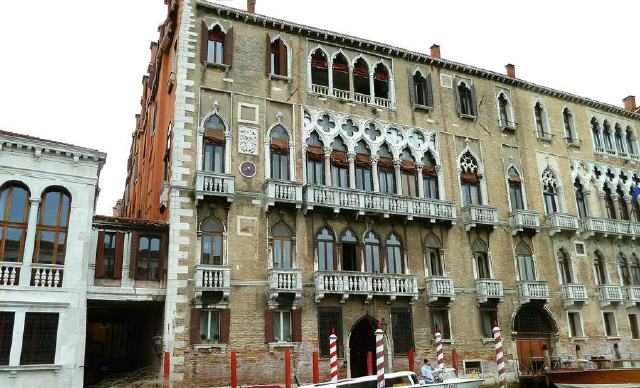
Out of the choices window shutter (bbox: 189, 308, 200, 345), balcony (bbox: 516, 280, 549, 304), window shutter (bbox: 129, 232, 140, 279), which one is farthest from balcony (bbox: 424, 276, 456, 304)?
window shutter (bbox: 129, 232, 140, 279)

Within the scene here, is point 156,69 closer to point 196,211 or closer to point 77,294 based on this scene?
point 196,211

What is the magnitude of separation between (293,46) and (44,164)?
11.2 m

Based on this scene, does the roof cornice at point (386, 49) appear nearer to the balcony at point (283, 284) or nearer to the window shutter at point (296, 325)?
the balcony at point (283, 284)

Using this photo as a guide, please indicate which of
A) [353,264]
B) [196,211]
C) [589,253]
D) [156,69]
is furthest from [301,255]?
[589,253]

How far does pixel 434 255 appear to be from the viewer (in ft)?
77.7

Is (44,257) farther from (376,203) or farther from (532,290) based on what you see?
(532,290)

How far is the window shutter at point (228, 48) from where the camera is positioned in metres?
22.1

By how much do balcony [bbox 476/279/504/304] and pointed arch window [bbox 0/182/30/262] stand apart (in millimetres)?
17078

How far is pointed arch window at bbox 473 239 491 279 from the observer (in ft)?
80.3

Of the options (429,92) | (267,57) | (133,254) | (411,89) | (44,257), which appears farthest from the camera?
(429,92)

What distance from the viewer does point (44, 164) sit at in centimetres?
1712

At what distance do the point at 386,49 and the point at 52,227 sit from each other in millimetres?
15918

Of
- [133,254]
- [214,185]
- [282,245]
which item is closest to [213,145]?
[214,185]

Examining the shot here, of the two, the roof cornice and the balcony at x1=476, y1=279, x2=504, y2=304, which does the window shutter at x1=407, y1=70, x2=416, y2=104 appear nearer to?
the roof cornice
